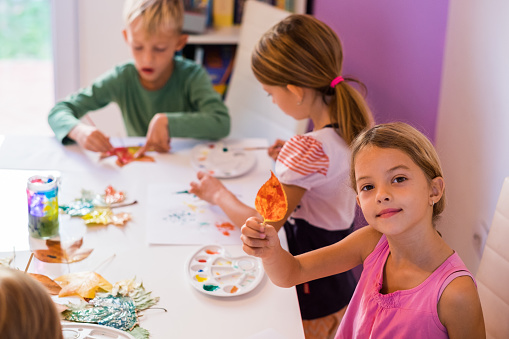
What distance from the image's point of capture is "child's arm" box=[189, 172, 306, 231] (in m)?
1.54

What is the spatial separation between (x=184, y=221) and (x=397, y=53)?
3.58 ft

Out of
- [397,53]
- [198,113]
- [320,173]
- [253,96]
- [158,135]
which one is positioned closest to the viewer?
[320,173]

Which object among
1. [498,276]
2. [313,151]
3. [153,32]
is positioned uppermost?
[153,32]

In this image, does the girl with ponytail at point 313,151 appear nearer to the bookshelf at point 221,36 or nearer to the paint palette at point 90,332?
the paint palette at point 90,332

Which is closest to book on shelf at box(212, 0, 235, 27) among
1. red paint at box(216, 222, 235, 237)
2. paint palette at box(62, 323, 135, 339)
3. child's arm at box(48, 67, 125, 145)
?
child's arm at box(48, 67, 125, 145)

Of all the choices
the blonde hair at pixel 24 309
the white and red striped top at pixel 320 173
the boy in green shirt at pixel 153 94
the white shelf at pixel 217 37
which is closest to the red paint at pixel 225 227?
the white and red striped top at pixel 320 173

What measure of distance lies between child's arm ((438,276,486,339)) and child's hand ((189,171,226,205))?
0.70m

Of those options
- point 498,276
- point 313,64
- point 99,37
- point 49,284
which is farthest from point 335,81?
point 99,37

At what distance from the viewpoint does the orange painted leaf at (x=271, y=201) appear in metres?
1.20

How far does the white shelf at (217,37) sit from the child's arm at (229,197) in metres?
1.23

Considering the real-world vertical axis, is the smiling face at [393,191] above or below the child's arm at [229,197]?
above

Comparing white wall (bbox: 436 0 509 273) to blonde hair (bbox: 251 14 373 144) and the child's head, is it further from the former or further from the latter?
the child's head

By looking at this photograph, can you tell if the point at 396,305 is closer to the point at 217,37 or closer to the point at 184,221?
the point at 184,221

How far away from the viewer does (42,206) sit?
1449 millimetres
